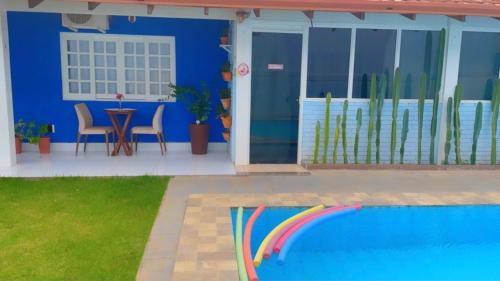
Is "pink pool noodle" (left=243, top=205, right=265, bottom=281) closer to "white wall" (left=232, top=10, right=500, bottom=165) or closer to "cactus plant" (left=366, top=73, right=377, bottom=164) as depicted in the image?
"white wall" (left=232, top=10, right=500, bottom=165)

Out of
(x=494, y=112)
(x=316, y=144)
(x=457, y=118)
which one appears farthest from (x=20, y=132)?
(x=494, y=112)

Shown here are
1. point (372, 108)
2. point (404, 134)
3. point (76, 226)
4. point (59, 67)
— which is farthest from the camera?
point (59, 67)

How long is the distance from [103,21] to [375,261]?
6.61 metres

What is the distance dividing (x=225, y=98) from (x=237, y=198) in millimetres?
3026

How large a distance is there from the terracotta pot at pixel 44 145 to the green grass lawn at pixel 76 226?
2.28 metres

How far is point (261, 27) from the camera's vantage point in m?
7.57

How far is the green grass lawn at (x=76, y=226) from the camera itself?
153 inches

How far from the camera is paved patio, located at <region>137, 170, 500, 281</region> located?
4.04m

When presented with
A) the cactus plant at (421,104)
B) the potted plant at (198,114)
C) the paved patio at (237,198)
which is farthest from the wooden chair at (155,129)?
the cactus plant at (421,104)

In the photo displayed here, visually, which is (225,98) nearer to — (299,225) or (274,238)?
(299,225)

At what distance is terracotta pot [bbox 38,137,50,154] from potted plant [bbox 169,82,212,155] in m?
2.75

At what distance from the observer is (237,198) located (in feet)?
19.8

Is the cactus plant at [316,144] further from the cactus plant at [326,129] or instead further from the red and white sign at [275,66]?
the red and white sign at [275,66]

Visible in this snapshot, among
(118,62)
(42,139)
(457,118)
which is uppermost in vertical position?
(118,62)
